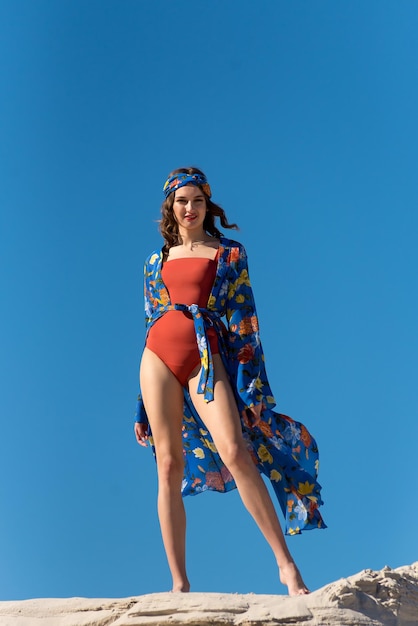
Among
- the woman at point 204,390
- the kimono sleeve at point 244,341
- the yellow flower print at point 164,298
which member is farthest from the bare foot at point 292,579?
the yellow flower print at point 164,298

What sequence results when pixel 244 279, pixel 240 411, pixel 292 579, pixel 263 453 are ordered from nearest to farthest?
pixel 292 579
pixel 240 411
pixel 263 453
pixel 244 279

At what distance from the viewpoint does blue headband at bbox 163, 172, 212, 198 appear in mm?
5473

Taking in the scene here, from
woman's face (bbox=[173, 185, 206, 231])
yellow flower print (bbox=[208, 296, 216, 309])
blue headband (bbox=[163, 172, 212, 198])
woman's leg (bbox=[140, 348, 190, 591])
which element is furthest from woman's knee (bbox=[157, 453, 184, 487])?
blue headband (bbox=[163, 172, 212, 198])

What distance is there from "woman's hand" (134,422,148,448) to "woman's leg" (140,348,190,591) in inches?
10.9

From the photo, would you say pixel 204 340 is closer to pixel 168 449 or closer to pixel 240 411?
pixel 240 411

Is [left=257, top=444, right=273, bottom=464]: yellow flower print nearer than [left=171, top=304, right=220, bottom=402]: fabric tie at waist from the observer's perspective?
No

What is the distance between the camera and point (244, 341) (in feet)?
17.2

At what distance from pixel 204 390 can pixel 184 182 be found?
127cm

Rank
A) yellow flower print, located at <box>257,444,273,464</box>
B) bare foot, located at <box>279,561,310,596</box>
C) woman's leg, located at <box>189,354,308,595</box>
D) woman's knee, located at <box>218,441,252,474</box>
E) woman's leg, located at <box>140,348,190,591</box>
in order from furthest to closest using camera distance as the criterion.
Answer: yellow flower print, located at <box>257,444,273,464</box> < woman's leg, located at <box>140,348,190,591</box> < woman's knee, located at <box>218,441,252,474</box> < woman's leg, located at <box>189,354,308,595</box> < bare foot, located at <box>279,561,310,596</box>

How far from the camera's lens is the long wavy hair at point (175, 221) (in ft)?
18.2

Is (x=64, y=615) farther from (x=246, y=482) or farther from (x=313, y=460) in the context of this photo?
(x=313, y=460)

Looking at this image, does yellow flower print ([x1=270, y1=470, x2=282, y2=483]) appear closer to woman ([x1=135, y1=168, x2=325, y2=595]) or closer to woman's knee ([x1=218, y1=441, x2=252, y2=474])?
woman ([x1=135, y1=168, x2=325, y2=595])

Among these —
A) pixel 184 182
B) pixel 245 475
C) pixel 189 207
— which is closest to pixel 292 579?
pixel 245 475

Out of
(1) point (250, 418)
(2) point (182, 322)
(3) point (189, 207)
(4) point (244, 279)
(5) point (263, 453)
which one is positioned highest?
(3) point (189, 207)
